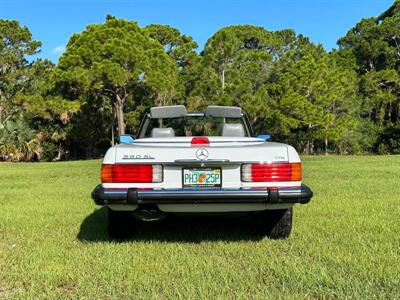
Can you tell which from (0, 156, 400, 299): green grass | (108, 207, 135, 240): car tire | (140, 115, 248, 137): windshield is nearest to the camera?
(0, 156, 400, 299): green grass

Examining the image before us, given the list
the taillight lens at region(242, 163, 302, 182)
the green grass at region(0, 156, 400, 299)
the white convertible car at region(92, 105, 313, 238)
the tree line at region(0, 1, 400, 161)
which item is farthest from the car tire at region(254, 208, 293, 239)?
the tree line at region(0, 1, 400, 161)

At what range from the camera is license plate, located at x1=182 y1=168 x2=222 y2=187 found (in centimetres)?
457

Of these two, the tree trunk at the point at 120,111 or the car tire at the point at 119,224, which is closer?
the car tire at the point at 119,224

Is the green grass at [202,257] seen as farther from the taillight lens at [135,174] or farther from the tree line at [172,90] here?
the tree line at [172,90]

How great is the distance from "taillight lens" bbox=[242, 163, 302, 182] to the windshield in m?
1.61

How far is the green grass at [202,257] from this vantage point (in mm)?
3615

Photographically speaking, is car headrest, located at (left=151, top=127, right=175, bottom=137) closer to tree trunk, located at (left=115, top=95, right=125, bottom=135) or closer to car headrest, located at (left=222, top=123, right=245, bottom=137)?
car headrest, located at (left=222, top=123, right=245, bottom=137)

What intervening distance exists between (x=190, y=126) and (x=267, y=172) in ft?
7.47

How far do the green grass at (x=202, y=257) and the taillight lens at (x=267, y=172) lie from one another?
2.39 ft

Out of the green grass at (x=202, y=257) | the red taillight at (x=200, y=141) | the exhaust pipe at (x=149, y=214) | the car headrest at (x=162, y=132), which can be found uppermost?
the car headrest at (x=162, y=132)

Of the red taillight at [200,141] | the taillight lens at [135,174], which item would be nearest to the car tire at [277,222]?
the red taillight at [200,141]

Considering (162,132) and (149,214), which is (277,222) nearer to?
(149,214)

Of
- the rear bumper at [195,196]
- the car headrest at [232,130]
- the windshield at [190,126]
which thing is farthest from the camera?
the windshield at [190,126]

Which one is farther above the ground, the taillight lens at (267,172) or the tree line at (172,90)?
the tree line at (172,90)
